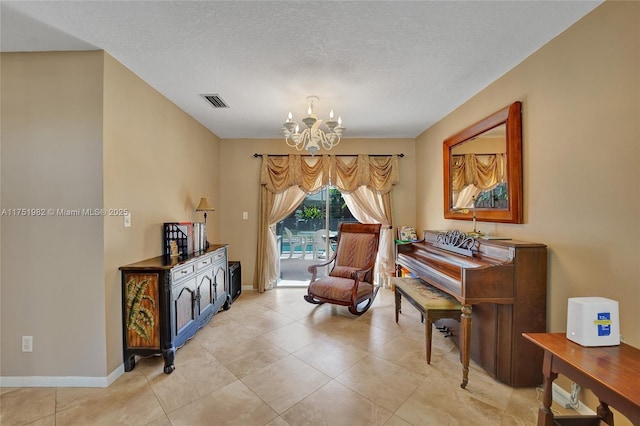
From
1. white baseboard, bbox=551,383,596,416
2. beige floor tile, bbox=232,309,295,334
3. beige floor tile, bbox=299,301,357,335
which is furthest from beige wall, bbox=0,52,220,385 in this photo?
white baseboard, bbox=551,383,596,416

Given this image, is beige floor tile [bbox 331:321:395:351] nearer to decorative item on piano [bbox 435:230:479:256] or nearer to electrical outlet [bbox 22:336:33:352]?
decorative item on piano [bbox 435:230:479:256]

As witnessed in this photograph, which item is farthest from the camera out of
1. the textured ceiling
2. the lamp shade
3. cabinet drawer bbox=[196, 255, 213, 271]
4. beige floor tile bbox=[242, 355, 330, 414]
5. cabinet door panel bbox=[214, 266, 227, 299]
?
the lamp shade

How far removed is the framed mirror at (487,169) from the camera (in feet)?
7.13

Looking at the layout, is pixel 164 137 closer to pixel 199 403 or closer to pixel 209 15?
pixel 209 15

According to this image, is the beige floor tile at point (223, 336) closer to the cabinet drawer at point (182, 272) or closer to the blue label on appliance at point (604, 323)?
the cabinet drawer at point (182, 272)

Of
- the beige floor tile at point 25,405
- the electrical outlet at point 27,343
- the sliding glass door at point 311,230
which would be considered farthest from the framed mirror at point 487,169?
the electrical outlet at point 27,343

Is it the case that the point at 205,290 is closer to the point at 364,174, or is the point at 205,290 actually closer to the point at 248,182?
the point at 248,182

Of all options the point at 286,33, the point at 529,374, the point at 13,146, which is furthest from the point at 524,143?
the point at 13,146

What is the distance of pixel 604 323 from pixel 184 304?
2.93 metres

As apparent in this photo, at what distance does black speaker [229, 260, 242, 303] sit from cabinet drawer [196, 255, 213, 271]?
2.63ft

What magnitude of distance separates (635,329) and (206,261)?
334 cm

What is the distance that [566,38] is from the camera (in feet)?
5.74

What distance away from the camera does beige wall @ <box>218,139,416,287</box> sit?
14.2 feet

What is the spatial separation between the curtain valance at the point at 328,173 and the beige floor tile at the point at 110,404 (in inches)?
115
